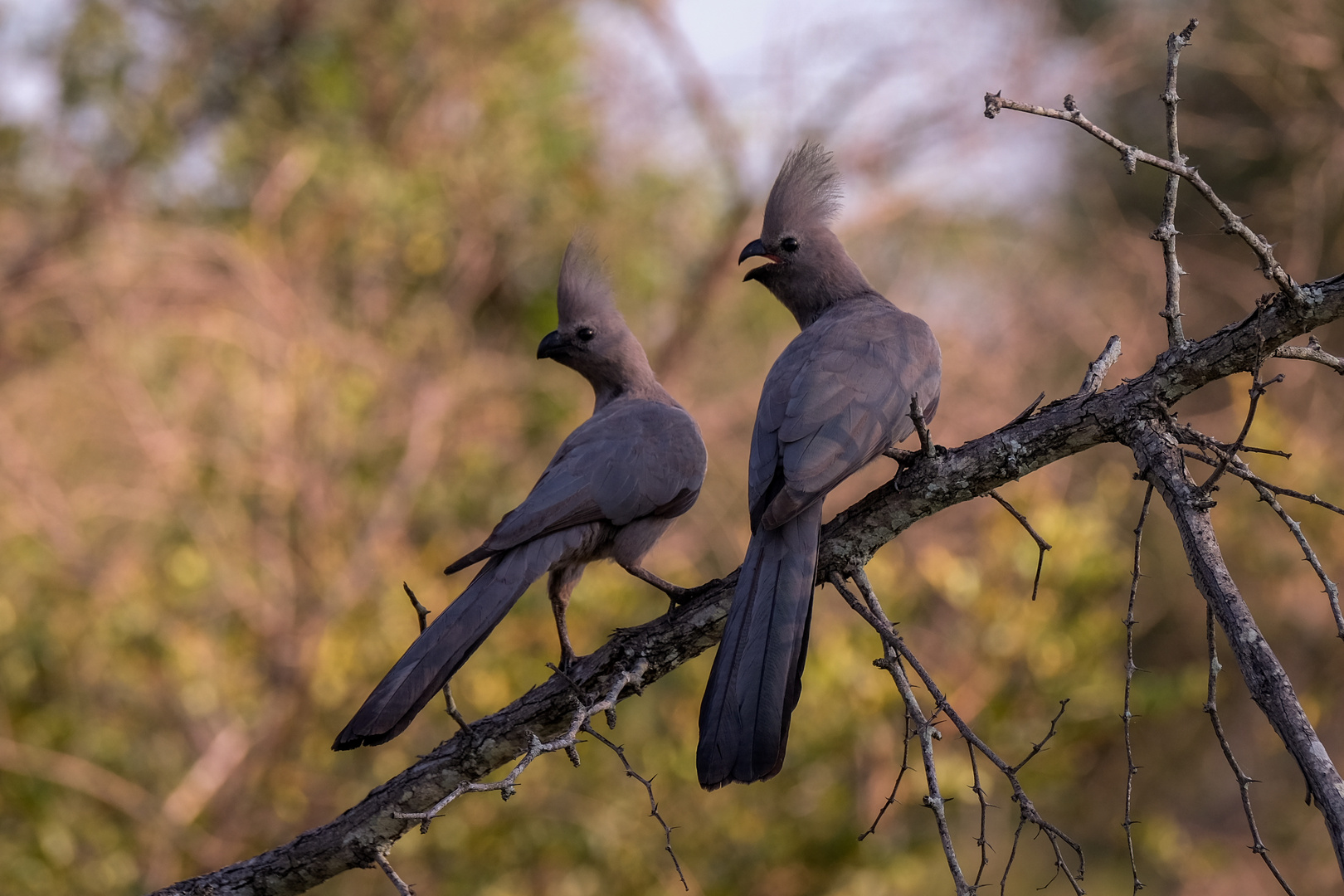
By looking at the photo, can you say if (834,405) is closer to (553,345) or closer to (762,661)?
(762,661)

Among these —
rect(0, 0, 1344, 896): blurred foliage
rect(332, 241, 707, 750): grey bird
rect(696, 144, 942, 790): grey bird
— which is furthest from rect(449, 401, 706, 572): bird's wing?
rect(0, 0, 1344, 896): blurred foliage

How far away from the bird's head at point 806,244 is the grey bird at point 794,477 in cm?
10

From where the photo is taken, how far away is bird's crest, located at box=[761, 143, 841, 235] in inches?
172

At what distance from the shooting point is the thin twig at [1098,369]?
2746mm

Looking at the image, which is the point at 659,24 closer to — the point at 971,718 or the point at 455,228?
the point at 455,228

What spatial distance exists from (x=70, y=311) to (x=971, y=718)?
6.18 metres

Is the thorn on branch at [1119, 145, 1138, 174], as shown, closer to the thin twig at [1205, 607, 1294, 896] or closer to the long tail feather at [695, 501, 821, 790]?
the thin twig at [1205, 607, 1294, 896]

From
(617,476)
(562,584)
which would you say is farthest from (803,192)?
(562,584)

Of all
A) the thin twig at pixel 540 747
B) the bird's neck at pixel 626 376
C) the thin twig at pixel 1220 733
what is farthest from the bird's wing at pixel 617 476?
the thin twig at pixel 1220 733

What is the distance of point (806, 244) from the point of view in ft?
14.2

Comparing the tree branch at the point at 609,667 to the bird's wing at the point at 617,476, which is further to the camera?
the bird's wing at the point at 617,476

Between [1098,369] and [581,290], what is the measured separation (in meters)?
2.33

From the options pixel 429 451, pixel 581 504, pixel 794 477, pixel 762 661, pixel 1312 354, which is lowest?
pixel 1312 354

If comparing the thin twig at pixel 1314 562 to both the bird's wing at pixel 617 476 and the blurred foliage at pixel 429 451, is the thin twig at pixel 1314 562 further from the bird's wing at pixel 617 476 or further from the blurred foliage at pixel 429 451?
the blurred foliage at pixel 429 451
